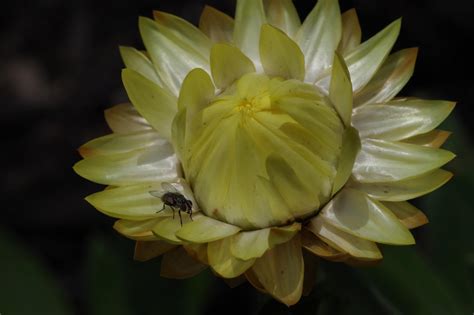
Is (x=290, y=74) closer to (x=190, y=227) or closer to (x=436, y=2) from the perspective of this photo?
(x=190, y=227)

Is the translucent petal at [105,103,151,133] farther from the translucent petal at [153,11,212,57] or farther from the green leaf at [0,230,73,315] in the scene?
the green leaf at [0,230,73,315]

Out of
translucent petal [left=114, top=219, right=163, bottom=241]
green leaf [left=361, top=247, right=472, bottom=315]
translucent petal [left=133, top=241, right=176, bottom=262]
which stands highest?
translucent petal [left=114, top=219, right=163, bottom=241]

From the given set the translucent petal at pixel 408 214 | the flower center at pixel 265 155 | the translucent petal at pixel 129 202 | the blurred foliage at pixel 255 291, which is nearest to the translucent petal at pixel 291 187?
the flower center at pixel 265 155

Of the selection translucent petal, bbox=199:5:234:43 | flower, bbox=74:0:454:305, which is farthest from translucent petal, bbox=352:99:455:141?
translucent petal, bbox=199:5:234:43

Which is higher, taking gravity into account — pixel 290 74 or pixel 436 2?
pixel 290 74

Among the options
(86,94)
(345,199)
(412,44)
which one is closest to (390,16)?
(412,44)

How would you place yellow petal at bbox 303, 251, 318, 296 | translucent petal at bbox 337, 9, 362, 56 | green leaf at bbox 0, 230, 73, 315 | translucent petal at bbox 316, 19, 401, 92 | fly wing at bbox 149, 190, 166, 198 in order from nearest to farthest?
yellow petal at bbox 303, 251, 318, 296, fly wing at bbox 149, 190, 166, 198, translucent petal at bbox 316, 19, 401, 92, translucent petal at bbox 337, 9, 362, 56, green leaf at bbox 0, 230, 73, 315

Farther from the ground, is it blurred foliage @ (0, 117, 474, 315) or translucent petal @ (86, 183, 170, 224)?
translucent petal @ (86, 183, 170, 224)
